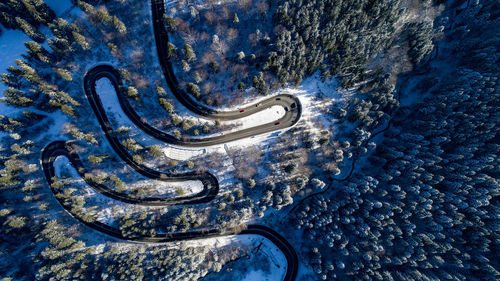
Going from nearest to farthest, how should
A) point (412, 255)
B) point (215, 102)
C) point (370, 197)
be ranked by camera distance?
point (412, 255) < point (370, 197) < point (215, 102)

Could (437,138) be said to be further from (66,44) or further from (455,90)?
(66,44)

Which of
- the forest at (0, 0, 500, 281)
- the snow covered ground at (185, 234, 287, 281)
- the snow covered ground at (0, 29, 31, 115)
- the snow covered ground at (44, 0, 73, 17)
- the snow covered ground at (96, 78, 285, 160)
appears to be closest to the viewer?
the forest at (0, 0, 500, 281)

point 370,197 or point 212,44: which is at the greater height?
point 212,44

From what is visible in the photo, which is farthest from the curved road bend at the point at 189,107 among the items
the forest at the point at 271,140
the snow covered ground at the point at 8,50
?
the snow covered ground at the point at 8,50

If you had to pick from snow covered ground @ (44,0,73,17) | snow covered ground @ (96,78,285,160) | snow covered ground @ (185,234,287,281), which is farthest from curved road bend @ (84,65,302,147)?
snow covered ground @ (185,234,287,281)

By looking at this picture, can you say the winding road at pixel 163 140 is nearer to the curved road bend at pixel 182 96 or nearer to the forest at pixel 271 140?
the curved road bend at pixel 182 96

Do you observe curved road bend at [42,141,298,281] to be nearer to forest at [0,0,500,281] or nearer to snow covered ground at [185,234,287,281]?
snow covered ground at [185,234,287,281]

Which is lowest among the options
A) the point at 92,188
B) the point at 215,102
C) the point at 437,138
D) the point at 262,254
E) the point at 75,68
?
the point at 262,254

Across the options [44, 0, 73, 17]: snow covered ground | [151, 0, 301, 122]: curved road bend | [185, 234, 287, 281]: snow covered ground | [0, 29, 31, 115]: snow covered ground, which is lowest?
[185, 234, 287, 281]: snow covered ground

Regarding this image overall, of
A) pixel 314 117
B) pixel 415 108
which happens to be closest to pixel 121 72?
pixel 314 117
